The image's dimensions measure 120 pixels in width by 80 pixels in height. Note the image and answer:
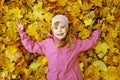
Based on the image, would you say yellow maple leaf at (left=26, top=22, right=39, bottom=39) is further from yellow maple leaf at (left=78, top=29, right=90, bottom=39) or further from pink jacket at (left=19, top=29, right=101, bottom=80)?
yellow maple leaf at (left=78, top=29, right=90, bottom=39)

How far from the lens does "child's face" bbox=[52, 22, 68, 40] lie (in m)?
1.62

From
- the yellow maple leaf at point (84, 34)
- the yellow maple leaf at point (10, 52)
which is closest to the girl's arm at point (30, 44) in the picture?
the yellow maple leaf at point (10, 52)

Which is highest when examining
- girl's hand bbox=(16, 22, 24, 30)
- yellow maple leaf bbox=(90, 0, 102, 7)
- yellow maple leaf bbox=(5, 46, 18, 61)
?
yellow maple leaf bbox=(90, 0, 102, 7)

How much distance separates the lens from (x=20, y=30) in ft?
5.56

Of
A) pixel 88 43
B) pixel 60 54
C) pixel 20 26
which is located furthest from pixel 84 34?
pixel 20 26

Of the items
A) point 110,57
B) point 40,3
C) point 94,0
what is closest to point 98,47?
point 110,57

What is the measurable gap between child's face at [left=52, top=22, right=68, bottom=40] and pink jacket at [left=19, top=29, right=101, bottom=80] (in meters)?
0.04

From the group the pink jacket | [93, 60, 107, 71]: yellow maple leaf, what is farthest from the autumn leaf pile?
the pink jacket

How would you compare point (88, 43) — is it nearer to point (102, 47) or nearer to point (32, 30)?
point (102, 47)

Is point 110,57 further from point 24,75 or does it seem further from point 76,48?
point 24,75

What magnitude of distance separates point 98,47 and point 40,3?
1.35 ft

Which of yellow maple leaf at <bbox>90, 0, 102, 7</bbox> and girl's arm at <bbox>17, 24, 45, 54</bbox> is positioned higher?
yellow maple leaf at <bbox>90, 0, 102, 7</bbox>

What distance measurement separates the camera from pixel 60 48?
1657mm

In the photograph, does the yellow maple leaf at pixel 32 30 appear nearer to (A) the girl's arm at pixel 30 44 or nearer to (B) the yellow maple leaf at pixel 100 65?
(A) the girl's arm at pixel 30 44
